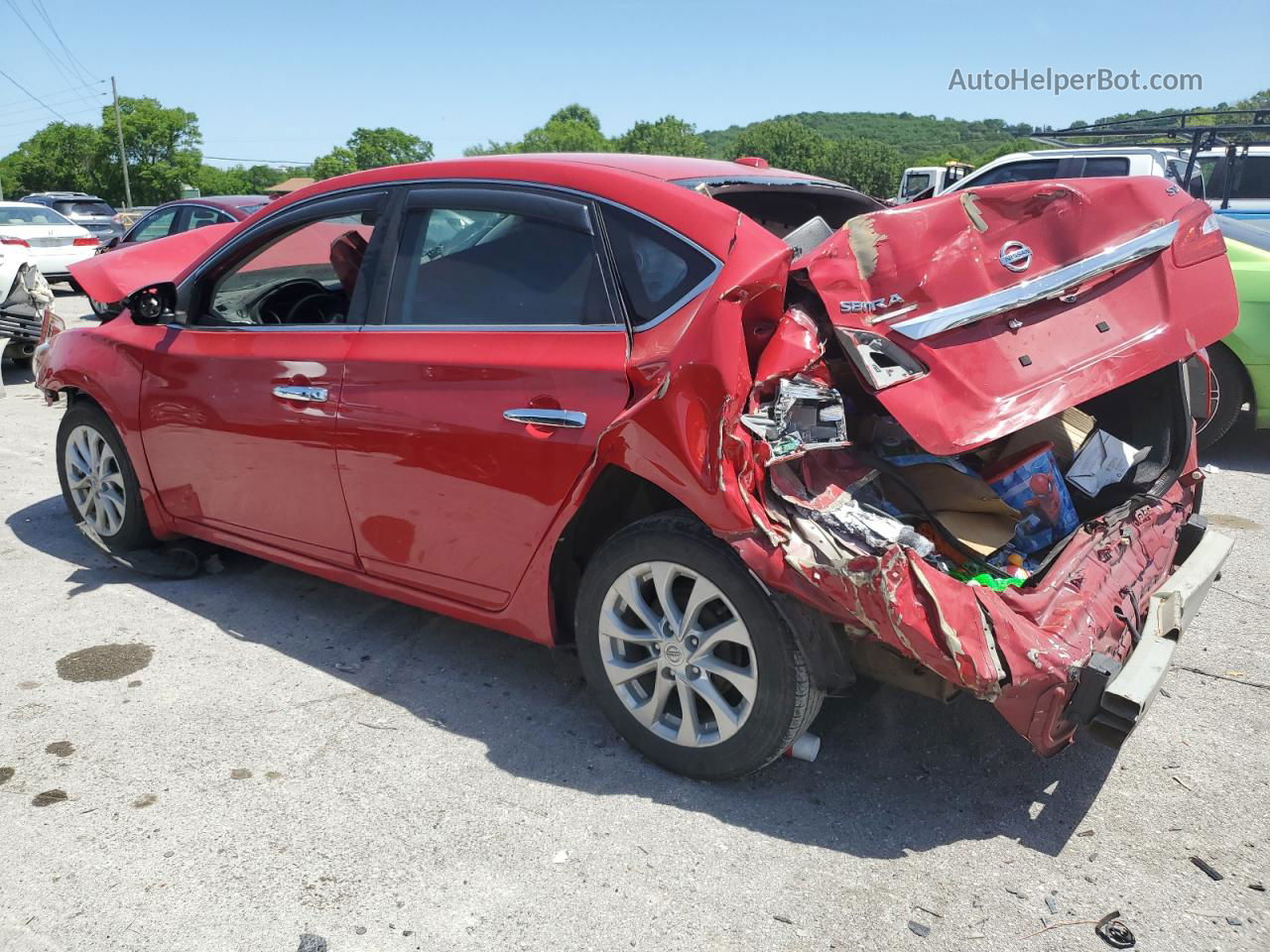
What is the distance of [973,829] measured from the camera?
9.11 feet

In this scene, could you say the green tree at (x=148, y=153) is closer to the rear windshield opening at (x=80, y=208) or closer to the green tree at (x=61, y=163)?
the green tree at (x=61, y=163)

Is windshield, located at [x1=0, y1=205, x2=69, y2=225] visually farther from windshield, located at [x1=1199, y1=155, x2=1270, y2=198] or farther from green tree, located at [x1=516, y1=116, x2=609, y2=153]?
green tree, located at [x1=516, y1=116, x2=609, y2=153]

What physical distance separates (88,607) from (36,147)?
9884 cm

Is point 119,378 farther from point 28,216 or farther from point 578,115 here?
point 578,115

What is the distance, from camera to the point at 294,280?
171 inches

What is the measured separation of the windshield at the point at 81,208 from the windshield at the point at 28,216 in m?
10.3

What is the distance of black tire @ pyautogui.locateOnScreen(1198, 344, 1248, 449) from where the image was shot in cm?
618

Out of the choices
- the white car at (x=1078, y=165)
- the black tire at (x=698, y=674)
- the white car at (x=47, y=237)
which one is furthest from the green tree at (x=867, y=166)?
the black tire at (x=698, y=674)

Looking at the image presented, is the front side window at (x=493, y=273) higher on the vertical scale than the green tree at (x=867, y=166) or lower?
lower

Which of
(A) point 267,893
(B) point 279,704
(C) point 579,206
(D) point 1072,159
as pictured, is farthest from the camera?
(D) point 1072,159

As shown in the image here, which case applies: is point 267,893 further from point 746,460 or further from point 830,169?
point 830,169

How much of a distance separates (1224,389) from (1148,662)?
14.6 feet

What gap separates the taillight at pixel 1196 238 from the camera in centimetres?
316

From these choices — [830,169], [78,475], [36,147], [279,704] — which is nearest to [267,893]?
[279,704]
